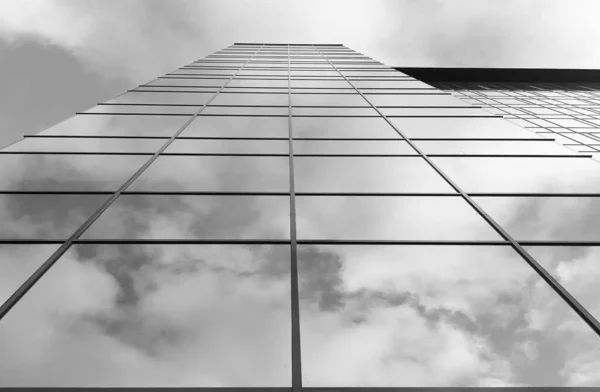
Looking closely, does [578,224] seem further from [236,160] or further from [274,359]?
[236,160]

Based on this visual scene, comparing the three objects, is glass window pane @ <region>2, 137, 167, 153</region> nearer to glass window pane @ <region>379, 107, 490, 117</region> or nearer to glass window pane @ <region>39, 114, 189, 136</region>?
glass window pane @ <region>39, 114, 189, 136</region>

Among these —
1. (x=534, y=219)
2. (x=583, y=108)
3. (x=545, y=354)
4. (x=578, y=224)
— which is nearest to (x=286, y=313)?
(x=545, y=354)

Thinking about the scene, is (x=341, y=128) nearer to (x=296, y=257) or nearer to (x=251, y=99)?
(x=251, y=99)

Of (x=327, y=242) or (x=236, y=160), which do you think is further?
(x=236, y=160)

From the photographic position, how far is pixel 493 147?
9.08 metres

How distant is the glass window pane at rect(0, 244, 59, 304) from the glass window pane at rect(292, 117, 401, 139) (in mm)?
5643

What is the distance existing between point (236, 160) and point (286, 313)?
441 cm

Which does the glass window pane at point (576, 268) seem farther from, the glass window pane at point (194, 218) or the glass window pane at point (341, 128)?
the glass window pane at point (341, 128)

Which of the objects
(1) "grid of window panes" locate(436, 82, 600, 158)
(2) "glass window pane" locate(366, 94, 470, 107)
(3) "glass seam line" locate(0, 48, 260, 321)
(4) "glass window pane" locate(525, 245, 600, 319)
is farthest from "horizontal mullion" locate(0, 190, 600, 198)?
(1) "grid of window panes" locate(436, 82, 600, 158)

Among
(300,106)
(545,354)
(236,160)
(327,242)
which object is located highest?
(300,106)

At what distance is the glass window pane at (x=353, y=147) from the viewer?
904 centimetres

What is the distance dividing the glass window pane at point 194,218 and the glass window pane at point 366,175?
3.04 ft

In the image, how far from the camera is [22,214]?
256 inches

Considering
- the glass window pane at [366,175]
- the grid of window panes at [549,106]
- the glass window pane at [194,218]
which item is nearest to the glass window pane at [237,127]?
the glass window pane at [366,175]
